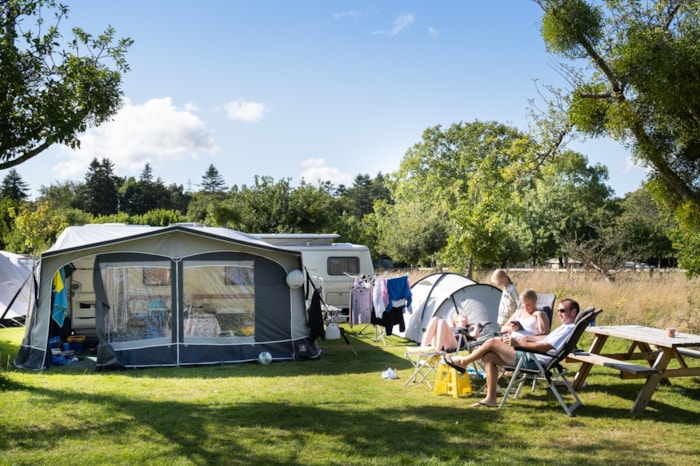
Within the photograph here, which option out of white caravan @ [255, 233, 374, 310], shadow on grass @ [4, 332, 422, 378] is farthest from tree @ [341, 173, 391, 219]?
shadow on grass @ [4, 332, 422, 378]

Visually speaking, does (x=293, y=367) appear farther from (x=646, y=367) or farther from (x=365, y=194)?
(x=365, y=194)

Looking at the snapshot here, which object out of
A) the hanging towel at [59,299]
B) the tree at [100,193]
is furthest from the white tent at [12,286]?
the tree at [100,193]

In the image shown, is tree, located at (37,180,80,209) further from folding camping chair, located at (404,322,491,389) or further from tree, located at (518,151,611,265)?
folding camping chair, located at (404,322,491,389)

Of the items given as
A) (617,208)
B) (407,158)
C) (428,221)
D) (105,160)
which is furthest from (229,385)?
(105,160)

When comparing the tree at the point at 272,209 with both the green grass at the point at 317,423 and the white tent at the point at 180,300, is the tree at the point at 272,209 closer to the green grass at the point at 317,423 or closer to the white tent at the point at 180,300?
the white tent at the point at 180,300

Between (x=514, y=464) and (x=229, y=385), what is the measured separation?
3762mm

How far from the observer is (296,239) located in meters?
14.6

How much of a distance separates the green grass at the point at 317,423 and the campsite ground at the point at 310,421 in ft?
0.04

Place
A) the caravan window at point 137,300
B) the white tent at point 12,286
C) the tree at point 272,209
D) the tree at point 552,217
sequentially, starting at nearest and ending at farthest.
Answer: the caravan window at point 137,300
the white tent at point 12,286
the tree at point 272,209
the tree at point 552,217

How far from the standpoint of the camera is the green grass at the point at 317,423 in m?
4.34

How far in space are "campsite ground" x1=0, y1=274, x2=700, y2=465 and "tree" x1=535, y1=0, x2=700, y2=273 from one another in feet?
9.56

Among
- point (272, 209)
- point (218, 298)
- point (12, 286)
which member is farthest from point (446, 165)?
point (218, 298)

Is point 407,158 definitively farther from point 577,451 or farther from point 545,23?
point 577,451

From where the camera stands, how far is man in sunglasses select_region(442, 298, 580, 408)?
18.6ft
